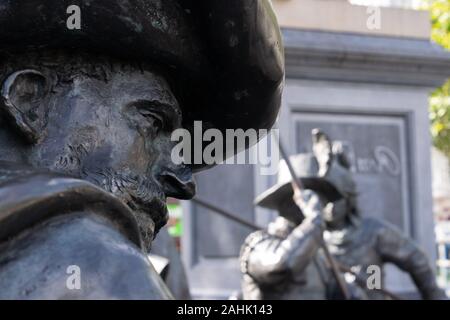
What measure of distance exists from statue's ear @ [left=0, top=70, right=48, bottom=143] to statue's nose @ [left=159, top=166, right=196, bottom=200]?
0.23 m

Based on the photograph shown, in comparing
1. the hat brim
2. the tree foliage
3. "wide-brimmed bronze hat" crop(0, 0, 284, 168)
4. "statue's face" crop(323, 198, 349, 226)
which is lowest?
"statue's face" crop(323, 198, 349, 226)

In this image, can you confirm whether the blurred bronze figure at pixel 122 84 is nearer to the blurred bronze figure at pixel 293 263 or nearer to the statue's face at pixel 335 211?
the blurred bronze figure at pixel 293 263

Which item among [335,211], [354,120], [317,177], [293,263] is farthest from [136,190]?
[354,120]

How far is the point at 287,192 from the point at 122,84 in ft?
13.2

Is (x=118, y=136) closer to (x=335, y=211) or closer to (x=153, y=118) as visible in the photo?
(x=153, y=118)

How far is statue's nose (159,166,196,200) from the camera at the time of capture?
1232 millimetres

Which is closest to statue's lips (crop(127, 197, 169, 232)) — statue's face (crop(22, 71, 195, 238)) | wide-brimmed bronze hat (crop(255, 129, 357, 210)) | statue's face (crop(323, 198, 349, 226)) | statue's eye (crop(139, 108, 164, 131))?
statue's face (crop(22, 71, 195, 238))

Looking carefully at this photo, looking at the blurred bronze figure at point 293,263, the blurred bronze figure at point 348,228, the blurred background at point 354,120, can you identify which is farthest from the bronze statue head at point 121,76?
the blurred background at point 354,120

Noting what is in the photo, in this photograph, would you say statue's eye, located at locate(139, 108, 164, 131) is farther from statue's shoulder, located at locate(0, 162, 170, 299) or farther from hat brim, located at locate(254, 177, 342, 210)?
hat brim, located at locate(254, 177, 342, 210)

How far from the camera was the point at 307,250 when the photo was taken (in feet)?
14.3

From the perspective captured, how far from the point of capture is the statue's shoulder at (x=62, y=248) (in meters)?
0.76

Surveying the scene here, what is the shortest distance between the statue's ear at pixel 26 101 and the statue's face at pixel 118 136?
12 mm

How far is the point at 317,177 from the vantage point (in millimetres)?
5188
